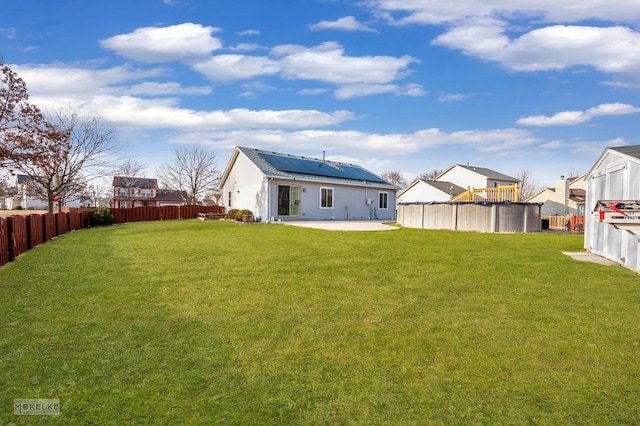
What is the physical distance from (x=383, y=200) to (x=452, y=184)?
1457 cm

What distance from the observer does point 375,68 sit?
14758 mm

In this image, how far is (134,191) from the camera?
57531mm

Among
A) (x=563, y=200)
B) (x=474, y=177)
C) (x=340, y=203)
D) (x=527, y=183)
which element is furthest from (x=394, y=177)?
(x=340, y=203)

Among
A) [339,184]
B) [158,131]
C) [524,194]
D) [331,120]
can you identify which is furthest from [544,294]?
[524,194]

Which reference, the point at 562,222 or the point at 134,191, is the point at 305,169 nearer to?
the point at 562,222

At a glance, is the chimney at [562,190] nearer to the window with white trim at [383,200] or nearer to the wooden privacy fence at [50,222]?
the window with white trim at [383,200]

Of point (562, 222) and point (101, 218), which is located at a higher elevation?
point (101, 218)

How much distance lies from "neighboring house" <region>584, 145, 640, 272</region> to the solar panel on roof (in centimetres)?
1576

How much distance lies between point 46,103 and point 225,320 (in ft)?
93.9

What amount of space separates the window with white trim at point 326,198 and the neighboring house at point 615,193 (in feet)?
48.7

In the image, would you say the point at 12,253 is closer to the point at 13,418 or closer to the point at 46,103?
the point at 13,418

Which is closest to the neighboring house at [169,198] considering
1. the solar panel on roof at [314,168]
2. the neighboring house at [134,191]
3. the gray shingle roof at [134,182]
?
the neighboring house at [134,191]

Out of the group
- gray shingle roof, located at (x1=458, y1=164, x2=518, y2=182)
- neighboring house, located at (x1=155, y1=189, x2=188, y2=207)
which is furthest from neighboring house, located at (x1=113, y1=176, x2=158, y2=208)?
gray shingle roof, located at (x1=458, y1=164, x2=518, y2=182)

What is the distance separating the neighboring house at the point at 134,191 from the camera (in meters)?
54.1
